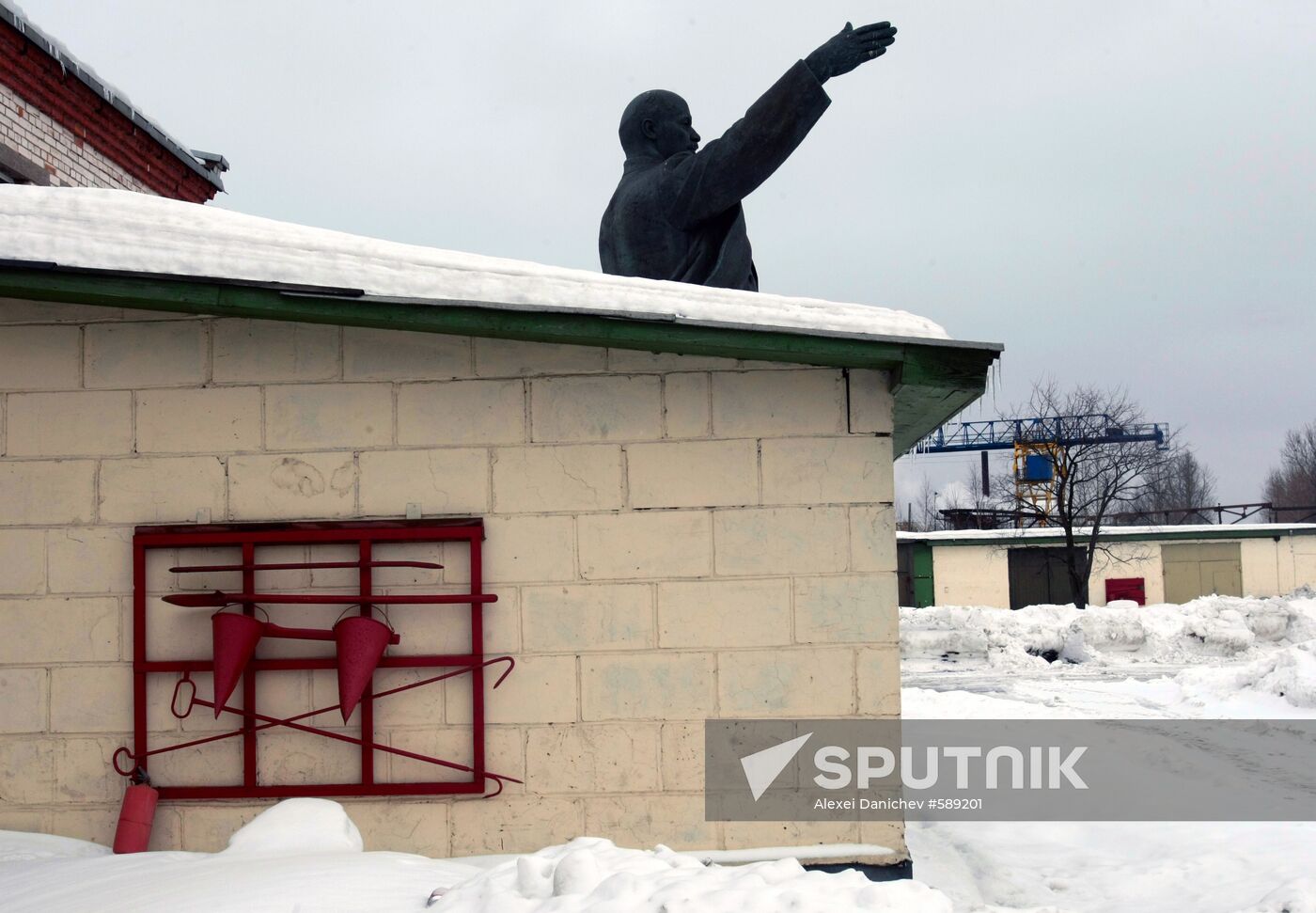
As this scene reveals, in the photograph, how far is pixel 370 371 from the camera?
188 inches

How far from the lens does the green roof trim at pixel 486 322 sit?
14.5 feet

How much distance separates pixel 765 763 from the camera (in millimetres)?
4645

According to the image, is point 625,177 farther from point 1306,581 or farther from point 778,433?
point 1306,581

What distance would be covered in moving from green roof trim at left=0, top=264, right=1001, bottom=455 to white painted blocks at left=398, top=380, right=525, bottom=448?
28 centimetres

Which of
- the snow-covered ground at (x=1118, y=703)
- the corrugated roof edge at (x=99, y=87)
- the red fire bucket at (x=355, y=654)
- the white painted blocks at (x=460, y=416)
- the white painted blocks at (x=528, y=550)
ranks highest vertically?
the corrugated roof edge at (x=99, y=87)

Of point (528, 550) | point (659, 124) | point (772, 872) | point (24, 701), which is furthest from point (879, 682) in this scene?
point (659, 124)

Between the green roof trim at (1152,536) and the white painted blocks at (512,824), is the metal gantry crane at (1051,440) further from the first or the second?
the white painted blocks at (512,824)

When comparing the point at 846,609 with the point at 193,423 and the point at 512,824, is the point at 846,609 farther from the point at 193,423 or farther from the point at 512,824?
the point at 193,423

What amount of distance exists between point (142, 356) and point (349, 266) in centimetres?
104

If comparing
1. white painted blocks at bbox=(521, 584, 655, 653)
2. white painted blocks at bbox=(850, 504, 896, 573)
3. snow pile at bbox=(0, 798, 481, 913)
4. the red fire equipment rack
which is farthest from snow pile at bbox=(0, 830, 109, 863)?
white painted blocks at bbox=(850, 504, 896, 573)

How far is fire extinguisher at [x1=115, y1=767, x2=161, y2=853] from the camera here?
4.43m

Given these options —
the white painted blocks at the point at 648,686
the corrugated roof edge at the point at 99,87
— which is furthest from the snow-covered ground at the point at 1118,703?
the corrugated roof edge at the point at 99,87

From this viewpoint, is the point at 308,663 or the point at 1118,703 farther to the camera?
the point at 1118,703

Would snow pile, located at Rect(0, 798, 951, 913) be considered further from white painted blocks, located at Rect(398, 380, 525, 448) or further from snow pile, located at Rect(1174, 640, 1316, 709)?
snow pile, located at Rect(1174, 640, 1316, 709)
